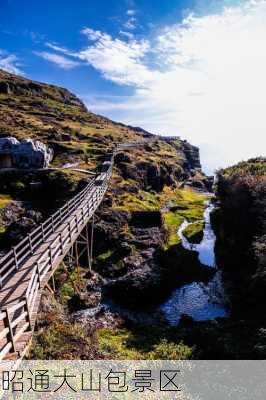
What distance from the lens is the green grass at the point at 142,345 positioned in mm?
28781

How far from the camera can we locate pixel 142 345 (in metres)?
31.0

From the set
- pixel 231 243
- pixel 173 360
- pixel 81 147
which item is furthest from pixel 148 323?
pixel 81 147

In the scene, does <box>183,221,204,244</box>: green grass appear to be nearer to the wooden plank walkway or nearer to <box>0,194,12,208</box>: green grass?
<box>0,194,12,208</box>: green grass

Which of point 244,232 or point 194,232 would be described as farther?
point 194,232

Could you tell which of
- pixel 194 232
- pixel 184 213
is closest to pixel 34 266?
pixel 194 232

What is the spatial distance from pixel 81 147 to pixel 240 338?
77.0 meters

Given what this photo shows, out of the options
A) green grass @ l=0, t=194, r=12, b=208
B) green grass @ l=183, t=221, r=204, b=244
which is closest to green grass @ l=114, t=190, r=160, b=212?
green grass @ l=183, t=221, r=204, b=244

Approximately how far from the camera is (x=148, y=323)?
3691cm

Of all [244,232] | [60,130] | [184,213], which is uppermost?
[60,130]

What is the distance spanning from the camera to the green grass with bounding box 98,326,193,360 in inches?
1133

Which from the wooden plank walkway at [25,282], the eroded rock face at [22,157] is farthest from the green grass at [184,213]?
the wooden plank walkway at [25,282]

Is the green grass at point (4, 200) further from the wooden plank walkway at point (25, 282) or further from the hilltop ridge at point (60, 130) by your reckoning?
the wooden plank walkway at point (25, 282)

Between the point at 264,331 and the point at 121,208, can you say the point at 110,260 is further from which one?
the point at 264,331

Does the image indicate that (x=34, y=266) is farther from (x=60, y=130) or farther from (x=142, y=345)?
(x=60, y=130)
